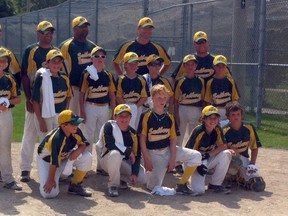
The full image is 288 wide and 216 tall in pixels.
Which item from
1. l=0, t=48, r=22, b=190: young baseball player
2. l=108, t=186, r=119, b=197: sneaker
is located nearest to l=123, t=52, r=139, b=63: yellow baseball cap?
l=0, t=48, r=22, b=190: young baseball player

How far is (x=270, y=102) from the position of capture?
1423 centimetres

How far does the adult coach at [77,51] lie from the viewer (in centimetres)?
767

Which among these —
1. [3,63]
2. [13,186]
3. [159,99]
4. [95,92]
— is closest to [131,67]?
[95,92]

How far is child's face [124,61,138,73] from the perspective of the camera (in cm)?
750

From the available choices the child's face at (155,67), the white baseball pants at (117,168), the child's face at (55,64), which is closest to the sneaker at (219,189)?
the white baseball pants at (117,168)

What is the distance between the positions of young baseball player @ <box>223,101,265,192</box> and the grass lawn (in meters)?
3.20

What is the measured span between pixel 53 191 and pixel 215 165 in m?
1.95

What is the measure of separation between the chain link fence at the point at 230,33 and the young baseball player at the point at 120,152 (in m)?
5.52

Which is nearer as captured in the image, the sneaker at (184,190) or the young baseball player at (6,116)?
the young baseball player at (6,116)

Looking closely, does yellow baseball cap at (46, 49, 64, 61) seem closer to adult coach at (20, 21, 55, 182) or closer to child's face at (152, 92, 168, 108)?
adult coach at (20, 21, 55, 182)

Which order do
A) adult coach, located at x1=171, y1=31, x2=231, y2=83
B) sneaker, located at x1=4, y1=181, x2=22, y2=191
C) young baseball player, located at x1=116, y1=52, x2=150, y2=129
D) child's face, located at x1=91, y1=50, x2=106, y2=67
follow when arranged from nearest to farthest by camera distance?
sneaker, located at x1=4, y1=181, x2=22, y2=191, child's face, located at x1=91, y1=50, x2=106, y2=67, young baseball player, located at x1=116, y1=52, x2=150, y2=129, adult coach, located at x1=171, y1=31, x2=231, y2=83

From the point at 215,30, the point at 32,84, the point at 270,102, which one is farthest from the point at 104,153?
the point at 215,30

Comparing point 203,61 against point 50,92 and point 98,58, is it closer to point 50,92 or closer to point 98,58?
point 98,58

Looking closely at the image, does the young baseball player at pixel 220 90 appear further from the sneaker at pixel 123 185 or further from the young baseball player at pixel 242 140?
the sneaker at pixel 123 185
